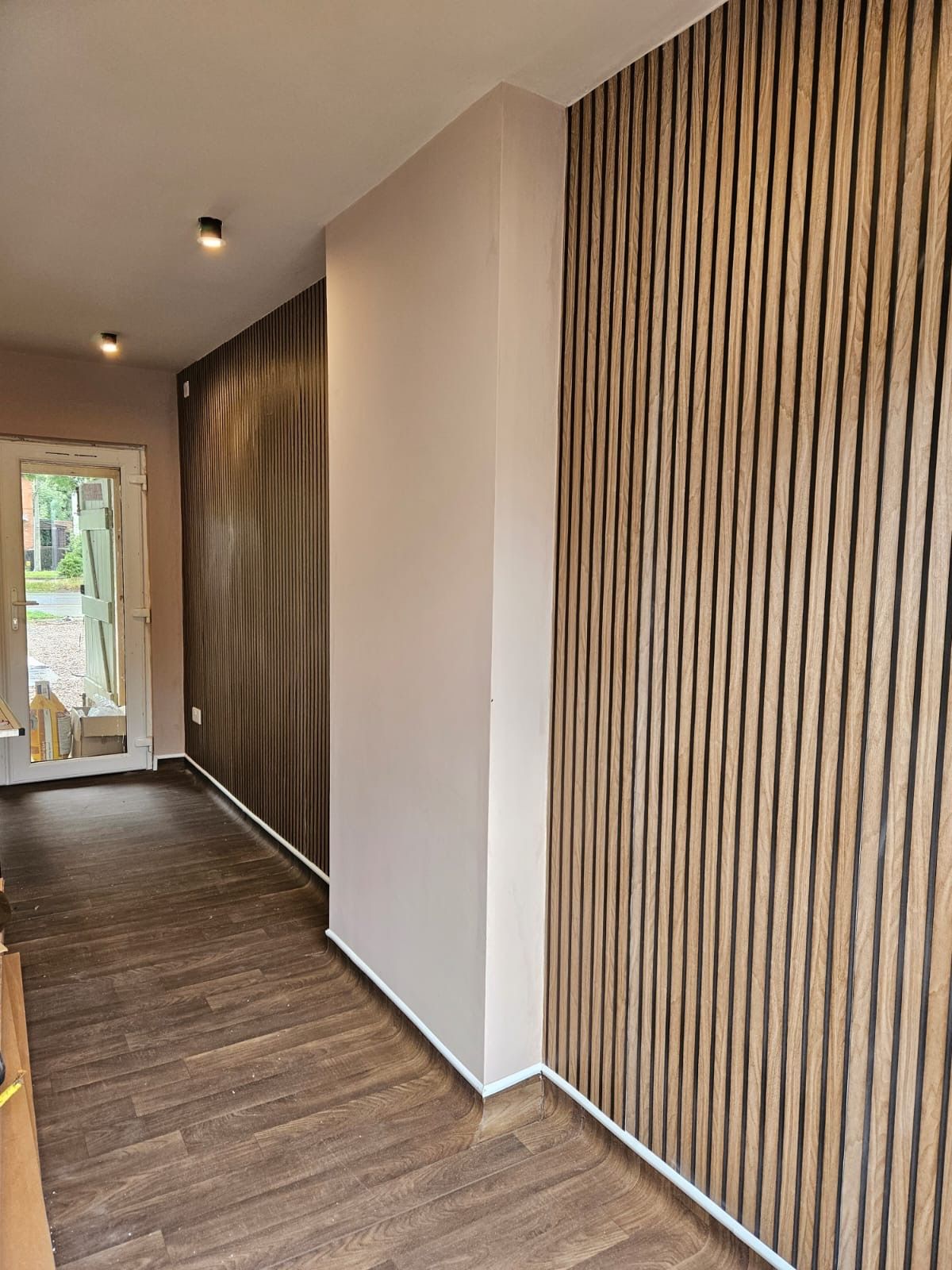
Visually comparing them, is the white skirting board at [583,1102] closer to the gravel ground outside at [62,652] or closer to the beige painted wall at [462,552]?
the beige painted wall at [462,552]

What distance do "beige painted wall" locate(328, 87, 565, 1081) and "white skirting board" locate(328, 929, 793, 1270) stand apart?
1.3 inches

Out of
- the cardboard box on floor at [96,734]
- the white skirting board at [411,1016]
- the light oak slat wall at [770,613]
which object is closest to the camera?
the light oak slat wall at [770,613]

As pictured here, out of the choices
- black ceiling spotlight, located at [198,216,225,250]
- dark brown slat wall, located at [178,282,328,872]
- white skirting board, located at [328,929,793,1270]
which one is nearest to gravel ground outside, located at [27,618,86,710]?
dark brown slat wall, located at [178,282,328,872]

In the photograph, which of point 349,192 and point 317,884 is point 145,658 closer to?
point 317,884

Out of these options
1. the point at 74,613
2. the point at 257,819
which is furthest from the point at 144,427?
the point at 257,819

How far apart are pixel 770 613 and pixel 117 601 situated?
5.01m

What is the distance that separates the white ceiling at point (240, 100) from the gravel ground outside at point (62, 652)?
8.61 ft

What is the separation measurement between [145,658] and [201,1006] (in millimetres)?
3424

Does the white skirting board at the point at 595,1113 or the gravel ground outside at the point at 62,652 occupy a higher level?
the gravel ground outside at the point at 62,652

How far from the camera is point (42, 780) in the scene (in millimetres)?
5488

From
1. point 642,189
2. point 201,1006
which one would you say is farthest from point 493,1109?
point 642,189

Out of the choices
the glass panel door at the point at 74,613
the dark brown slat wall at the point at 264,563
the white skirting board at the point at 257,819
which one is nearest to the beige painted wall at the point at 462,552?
the dark brown slat wall at the point at 264,563

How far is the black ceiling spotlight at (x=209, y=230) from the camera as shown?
9.69 ft

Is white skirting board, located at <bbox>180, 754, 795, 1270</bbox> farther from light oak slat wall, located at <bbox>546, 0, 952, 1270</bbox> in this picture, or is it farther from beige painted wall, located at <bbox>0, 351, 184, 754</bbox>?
beige painted wall, located at <bbox>0, 351, 184, 754</bbox>
